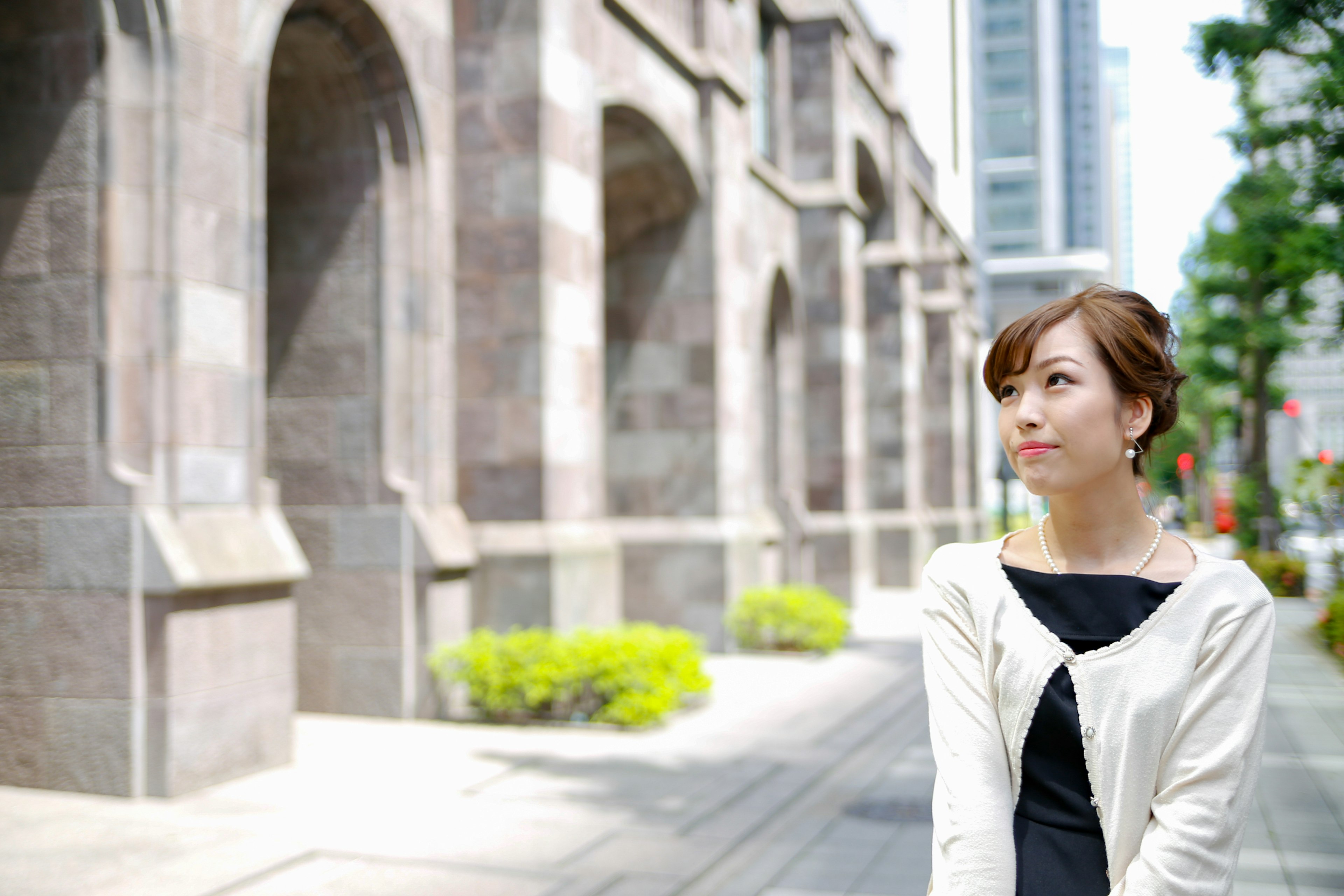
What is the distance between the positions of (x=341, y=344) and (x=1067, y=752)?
9488 mm

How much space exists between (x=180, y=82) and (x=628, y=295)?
8655 millimetres

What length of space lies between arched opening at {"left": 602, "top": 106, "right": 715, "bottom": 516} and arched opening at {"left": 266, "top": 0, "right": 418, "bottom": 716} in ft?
16.7

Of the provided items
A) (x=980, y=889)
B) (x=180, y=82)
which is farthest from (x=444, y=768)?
(x=980, y=889)

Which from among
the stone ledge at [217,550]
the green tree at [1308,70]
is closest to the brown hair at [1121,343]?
the stone ledge at [217,550]

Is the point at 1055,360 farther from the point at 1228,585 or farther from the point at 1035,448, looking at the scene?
the point at 1228,585

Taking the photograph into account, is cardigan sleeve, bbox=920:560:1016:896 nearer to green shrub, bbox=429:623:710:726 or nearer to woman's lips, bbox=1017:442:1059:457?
woman's lips, bbox=1017:442:1059:457

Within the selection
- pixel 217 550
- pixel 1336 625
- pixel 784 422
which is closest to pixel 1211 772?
pixel 217 550

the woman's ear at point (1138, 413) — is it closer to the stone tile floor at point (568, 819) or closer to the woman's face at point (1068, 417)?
the woman's face at point (1068, 417)

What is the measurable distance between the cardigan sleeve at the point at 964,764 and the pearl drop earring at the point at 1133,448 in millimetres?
392

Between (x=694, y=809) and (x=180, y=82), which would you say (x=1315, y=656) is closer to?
(x=694, y=809)

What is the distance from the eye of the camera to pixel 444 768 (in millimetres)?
8672

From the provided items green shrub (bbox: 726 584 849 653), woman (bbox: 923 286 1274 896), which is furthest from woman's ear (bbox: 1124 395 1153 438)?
green shrub (bbox: 726 584 849 653)

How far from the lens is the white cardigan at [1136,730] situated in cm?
201

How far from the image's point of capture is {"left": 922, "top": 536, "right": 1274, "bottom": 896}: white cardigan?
201 cm
